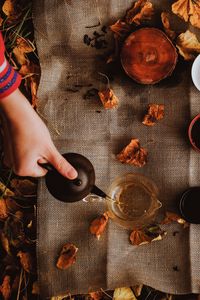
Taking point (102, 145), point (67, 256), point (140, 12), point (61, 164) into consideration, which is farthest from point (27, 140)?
point (140, 12)

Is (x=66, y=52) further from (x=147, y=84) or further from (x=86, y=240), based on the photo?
(x=86, y=240)

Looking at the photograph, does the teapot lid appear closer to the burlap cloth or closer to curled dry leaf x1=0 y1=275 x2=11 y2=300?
the burlap cloth

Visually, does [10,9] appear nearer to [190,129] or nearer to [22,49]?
[22,49]

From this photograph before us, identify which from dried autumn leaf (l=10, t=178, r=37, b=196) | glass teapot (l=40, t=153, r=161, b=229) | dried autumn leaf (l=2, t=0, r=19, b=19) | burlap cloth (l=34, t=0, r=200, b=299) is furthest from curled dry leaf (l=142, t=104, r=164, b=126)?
dried autumn leaf (l=2, t=0, r=19, b=19)

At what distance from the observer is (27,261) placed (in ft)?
4.35

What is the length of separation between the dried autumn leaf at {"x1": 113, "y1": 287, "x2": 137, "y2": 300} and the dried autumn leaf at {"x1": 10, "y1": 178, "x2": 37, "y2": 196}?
38 cm

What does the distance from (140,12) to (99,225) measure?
1.97 ft

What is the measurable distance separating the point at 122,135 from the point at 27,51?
0.39m

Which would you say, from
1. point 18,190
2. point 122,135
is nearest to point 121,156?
point 122,135

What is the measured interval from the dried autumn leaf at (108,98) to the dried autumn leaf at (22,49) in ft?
0.90

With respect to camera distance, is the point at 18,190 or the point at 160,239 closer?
the point at 160,239

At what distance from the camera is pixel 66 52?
1290 mm

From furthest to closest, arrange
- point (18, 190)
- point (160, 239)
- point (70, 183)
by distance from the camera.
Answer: point (18, 190) < point (160, 239) < point (70, 183)

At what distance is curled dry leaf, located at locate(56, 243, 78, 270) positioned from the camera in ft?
4.13
